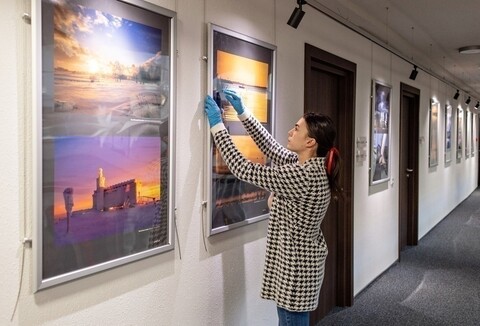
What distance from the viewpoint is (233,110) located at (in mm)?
2154

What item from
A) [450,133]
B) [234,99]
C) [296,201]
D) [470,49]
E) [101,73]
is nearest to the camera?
[101,73]

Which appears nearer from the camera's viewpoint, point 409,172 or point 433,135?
point 409,172

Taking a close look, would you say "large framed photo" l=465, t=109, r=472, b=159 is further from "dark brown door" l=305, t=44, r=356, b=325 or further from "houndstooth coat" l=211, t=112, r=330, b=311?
"houndstooth coat" l=211, t=112, r=330, b=311

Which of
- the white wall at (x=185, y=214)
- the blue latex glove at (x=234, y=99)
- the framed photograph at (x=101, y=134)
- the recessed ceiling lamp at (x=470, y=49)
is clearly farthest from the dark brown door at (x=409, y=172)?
→ the framed photograph at (x=101, y=134)

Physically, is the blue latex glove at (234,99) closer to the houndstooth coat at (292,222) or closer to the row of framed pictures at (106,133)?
the row of framed pictures at (106,133)

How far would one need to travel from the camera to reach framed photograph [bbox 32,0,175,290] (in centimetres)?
132

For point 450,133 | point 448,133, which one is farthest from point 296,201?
point 450,133

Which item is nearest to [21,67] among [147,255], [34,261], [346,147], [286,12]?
[34,261]

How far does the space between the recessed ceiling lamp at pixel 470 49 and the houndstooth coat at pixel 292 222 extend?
4954 millimetres

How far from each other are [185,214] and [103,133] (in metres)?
0.60

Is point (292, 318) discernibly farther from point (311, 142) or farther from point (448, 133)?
point (448, 133)

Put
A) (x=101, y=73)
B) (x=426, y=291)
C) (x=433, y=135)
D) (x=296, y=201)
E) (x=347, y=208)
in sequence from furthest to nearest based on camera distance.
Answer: (x=433, y=135), (x=426, y=291), (x=347, y=208), (x=296, y=201), (x=101, y=73)

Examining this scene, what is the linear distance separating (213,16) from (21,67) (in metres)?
1.02

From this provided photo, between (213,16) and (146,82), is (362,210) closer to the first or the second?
(213,16)
